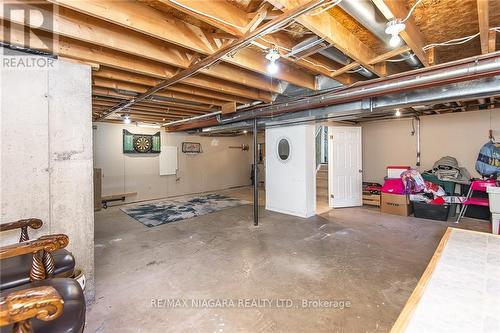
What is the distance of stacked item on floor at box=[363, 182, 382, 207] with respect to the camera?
215 inches

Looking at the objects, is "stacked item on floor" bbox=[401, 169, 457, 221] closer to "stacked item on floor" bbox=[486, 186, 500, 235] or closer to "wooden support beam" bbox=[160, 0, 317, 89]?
"stacked item on floor" bbox=[486, 186, 500, 235]

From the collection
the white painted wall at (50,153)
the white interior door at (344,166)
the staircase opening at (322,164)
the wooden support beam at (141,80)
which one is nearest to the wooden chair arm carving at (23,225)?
the white painted wall at (50,153)

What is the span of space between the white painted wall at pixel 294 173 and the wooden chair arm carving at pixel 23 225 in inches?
159

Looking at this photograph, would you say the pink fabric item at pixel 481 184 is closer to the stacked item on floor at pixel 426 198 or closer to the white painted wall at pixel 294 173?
the stacked item on floor at pixel 426 198

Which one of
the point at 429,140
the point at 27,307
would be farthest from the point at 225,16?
the point at 429,140

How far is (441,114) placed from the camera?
5270 millimetres

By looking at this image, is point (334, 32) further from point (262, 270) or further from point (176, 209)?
point (176, 209)

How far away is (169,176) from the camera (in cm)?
738

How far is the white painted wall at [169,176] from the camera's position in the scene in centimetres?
617

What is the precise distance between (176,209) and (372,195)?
190 inches

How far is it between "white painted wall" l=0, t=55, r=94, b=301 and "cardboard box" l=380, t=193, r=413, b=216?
5.36 m

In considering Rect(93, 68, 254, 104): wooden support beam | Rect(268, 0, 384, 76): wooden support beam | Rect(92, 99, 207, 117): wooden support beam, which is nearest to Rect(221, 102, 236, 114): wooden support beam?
Rect(93, 68, 254, 104): wooden support beam

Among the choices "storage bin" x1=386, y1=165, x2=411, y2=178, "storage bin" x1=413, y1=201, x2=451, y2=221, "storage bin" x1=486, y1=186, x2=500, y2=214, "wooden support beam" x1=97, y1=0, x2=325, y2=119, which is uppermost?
"wooden support beam" x1=97, y1=0, x2=325, y2=119

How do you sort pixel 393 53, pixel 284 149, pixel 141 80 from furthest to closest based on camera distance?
pixel 284 149
pixel 141 80
pixel 393 53
